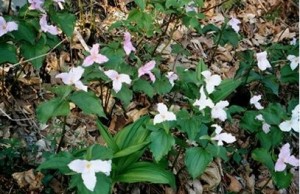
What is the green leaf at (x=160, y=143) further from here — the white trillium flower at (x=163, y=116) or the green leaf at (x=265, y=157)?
the green leaf at (x=265, y=157)

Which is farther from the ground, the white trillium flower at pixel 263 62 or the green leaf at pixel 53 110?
the green leaf at pixel 53 110

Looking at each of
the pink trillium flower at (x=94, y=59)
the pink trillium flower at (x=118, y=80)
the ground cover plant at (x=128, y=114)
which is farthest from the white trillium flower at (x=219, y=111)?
the pink trillium flower at (x=94, y=59)

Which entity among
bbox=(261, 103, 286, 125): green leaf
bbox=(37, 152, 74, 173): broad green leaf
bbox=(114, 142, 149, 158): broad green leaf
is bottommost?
bbox=(261, 103, 286, 125): green leaf

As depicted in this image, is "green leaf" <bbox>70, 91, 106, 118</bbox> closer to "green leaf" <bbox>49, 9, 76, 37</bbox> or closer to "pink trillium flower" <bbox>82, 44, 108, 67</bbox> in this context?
"pink trillium flower" <bbox>82, 44, 108, 67</bbox>

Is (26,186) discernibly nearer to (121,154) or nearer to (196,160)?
(121,154)

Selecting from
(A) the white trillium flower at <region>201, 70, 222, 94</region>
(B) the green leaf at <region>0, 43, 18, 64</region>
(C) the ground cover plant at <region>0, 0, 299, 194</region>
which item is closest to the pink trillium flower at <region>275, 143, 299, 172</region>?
(C) the ground cover plant at <region>0, 0, 299, 194</region>

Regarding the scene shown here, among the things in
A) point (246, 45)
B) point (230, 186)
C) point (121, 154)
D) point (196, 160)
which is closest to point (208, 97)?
point (196, 160)
